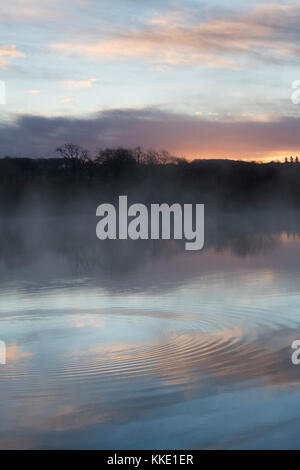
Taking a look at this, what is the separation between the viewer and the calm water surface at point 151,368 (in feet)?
19.6

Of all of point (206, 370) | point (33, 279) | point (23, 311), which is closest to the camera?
point (206, 370)

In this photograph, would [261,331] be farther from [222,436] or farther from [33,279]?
[33,279]

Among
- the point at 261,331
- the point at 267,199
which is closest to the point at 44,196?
the point at 267,199

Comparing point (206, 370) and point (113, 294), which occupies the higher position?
point (113, 294)

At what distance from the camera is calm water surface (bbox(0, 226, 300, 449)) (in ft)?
19.6

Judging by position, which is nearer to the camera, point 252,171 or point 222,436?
point 222,436

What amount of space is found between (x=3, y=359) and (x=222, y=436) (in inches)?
157

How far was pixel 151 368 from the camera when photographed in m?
8.10

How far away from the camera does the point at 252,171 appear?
136 meters

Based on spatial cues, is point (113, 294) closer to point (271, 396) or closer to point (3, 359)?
point (3, 359)

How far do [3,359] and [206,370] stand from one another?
2799 mm
